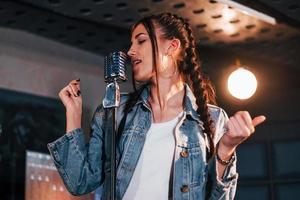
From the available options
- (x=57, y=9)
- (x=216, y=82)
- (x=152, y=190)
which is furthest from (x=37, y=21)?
(x=152, y=190)

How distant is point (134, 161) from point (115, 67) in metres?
0.23

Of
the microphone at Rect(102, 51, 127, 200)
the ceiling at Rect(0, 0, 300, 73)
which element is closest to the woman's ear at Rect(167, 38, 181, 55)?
the microphone at Rect(102, 51, 127, 200)

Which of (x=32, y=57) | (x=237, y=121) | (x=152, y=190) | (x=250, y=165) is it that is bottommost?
(x=152, y=190)

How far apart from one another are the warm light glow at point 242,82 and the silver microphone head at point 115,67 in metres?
1.28

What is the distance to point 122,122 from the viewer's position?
1.40 meters

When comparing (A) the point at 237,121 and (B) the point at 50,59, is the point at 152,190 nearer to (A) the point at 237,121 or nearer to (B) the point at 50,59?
(A) the point at 237,121

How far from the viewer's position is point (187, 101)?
4.62 feet

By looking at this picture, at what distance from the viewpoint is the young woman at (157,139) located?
129 centimetres

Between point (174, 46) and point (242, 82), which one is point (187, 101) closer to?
point (174, 46)

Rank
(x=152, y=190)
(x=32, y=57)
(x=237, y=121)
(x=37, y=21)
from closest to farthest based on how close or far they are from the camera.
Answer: (x=237, y=121) < (x=152, y=190) < (x=37, y=21) < (x=32, y=57)

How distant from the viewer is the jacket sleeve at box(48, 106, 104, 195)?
1.31 m

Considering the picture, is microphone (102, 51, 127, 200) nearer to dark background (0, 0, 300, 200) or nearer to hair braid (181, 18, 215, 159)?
hair braid (181, 18, 215, 159)

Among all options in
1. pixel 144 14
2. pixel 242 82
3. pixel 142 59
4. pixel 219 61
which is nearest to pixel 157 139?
pixel 142 59

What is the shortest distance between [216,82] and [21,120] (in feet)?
3.02
